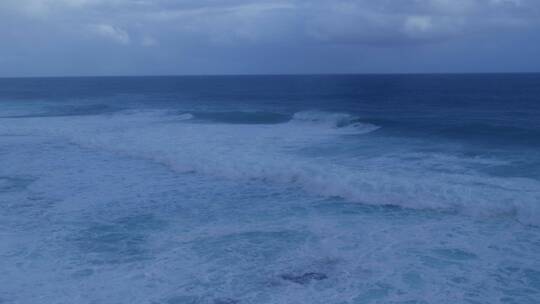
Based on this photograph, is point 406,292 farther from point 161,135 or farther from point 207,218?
point 161,135

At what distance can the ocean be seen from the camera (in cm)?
888

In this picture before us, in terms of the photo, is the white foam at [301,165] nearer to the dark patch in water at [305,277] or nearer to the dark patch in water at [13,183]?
the dark patch in water at [13,183]

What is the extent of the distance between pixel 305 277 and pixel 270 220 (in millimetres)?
3400

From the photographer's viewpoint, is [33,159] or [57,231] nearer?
[57,231]

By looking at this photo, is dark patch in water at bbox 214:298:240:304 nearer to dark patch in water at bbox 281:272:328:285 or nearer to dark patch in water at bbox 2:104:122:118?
dark patch in water at bbox 281:272:328:285

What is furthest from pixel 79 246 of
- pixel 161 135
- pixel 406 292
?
pixel 161 135

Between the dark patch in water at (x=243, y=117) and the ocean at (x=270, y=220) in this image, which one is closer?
the ocean at (x=270, y=220)

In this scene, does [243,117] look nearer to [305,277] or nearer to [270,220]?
[270,220]

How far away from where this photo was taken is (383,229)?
1173cm

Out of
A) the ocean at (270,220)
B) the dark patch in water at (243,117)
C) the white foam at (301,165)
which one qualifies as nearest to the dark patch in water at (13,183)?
the ocean at (270,220)

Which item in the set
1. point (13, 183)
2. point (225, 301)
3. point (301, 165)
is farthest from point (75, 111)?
point (225, 301)

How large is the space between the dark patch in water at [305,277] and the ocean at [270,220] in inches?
1.5

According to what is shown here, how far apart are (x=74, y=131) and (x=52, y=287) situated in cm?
2084

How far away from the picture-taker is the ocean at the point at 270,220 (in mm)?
8883
